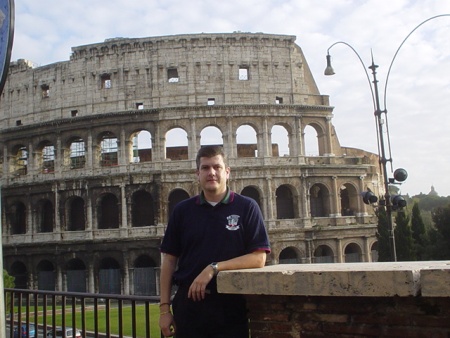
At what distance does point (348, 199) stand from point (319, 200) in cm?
255

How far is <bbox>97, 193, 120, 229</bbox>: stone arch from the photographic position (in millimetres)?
27547

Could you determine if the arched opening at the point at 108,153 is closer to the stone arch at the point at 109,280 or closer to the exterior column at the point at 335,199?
the stone arch at the point at 109,280

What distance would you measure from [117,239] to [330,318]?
24.2 metres

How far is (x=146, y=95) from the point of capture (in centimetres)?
2755

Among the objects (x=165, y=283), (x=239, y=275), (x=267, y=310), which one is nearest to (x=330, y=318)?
(x=267, y=310)

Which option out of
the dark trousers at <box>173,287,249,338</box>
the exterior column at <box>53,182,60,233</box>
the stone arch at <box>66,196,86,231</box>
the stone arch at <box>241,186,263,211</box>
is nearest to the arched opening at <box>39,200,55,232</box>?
the exterior column at <box>53,182,60,233</box>

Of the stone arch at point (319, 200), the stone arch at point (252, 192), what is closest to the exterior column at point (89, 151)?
the stone arch at point (252, 192)

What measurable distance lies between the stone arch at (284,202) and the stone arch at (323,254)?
9.04 feet

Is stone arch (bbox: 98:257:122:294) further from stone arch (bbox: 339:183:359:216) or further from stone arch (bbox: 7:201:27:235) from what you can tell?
stone arch (bbox: 339:183:359:216)

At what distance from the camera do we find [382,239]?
1008 inches

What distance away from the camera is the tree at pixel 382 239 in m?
25.3

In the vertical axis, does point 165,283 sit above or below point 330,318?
above

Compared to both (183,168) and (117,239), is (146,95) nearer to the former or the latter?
(183,168)

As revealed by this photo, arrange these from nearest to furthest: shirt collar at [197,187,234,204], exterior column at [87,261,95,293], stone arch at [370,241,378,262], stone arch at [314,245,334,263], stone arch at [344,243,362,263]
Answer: shirt collar at [197,187,234,204], exterior column at [87,261,95,293], stone arch at [314,245,334,263], stone arch at [344,243,362,263], stone arch at [370,241,378,262]
